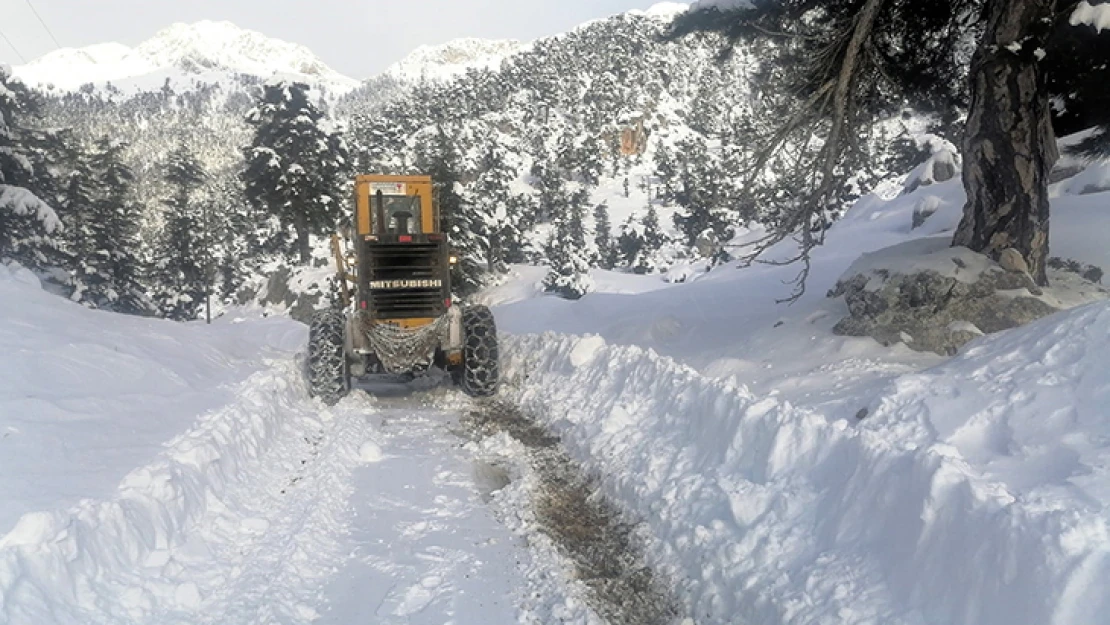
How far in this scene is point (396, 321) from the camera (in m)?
11.4

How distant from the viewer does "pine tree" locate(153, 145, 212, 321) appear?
4206cm

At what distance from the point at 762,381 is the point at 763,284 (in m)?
8.06

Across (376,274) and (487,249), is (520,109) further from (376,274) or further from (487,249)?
(376,274)

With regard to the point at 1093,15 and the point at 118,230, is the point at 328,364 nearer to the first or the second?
the point at 1093,15

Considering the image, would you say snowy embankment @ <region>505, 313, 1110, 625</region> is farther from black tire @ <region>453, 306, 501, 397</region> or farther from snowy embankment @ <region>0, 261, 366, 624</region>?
black tire @ <region>453, 306, 501, 397</region>

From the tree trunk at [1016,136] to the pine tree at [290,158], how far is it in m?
31.3

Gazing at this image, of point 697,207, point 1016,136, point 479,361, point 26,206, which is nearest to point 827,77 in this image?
point 1016,136

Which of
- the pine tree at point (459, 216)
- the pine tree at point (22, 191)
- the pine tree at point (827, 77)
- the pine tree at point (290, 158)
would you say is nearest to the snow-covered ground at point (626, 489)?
the pine tree at point (827, 77)

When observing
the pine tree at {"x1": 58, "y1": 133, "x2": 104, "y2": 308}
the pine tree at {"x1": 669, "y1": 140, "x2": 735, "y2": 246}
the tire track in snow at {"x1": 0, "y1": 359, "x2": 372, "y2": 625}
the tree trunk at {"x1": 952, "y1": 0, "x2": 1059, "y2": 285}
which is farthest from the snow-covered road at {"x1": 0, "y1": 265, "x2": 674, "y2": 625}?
the pine tree at {"x1": 669, "y1": 140, "x2": 735, "y2": 246}

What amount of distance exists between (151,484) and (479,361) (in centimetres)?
626

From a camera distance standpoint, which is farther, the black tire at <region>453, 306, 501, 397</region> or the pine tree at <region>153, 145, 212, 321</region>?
the pine tree at <region>153, 145, 212, 321</region>

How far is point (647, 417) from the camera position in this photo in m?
8.09

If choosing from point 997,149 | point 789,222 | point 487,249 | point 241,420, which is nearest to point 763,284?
point 997,149

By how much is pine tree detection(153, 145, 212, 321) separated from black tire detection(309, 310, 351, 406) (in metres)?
32.8
